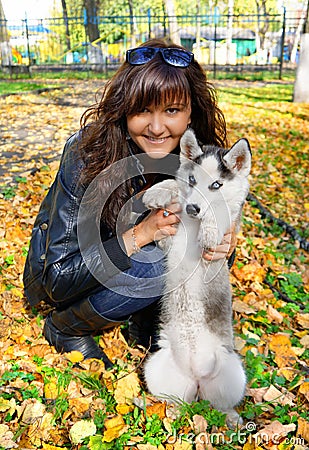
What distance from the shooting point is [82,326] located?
289 cm

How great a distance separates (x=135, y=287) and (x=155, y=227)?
0.45m

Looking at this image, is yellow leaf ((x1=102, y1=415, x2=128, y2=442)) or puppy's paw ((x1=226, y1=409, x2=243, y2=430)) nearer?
yellow leaf ((x1=102, y1=415, x2=128, y2=442))

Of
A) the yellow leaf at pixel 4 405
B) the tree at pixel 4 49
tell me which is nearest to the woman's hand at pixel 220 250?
the yellow leaf at pixel 4 405

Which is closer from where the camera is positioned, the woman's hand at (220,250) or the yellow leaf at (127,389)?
the woman's hand at (220,250)

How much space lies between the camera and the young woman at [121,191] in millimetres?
2480

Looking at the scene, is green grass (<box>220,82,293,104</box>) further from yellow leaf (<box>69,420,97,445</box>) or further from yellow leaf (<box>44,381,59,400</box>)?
yellow leaf (<box>69,420,97,445</box>)

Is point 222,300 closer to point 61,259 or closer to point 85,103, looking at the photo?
point 61,259

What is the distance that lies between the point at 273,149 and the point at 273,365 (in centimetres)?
618

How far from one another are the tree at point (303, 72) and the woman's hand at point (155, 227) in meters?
10.7

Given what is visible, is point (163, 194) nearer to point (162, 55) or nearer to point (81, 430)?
point (162, 55)

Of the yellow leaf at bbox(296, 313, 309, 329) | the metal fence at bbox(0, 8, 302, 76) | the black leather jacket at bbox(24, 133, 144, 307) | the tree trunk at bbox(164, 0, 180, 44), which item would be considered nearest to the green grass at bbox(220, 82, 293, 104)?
the metal fence at bbox(0, 8, 302, 76)

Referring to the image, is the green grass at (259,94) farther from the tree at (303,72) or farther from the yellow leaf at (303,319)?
the yellow leaf at (303,319)

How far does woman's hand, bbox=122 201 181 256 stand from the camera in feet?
7.86

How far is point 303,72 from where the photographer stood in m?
12.0
